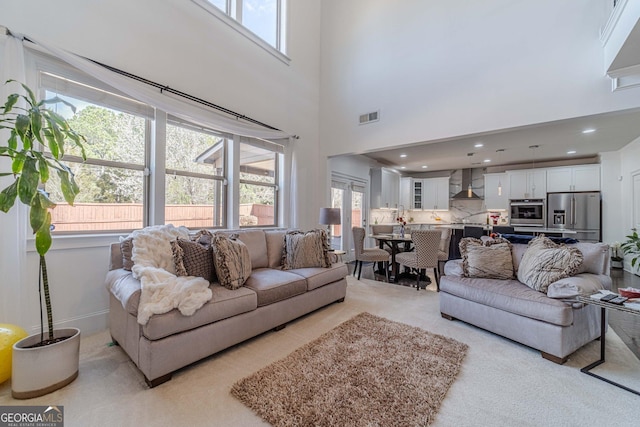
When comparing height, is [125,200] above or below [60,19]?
below

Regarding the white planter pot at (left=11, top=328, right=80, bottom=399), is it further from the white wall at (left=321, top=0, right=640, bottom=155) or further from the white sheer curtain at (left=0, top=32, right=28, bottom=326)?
the white wall at (left=321, top=0, right=640, bottom=155)

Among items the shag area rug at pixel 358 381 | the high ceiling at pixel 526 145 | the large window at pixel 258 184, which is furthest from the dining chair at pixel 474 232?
the large window at pixel 258 184

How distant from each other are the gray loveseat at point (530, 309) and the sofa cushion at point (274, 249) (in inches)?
82.0

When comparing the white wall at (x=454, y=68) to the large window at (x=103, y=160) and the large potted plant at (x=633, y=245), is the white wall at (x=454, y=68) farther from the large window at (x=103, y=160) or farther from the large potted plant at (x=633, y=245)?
the large window at (x=103, y=160)

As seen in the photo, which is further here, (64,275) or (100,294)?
(100,294)

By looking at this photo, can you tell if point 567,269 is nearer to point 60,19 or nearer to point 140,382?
point 140,382

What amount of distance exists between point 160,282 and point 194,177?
1968 millimetres

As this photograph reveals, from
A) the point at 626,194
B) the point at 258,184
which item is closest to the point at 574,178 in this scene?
the point at 626,194

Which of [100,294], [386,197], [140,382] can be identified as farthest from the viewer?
[386,197]

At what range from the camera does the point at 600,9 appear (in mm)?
3002

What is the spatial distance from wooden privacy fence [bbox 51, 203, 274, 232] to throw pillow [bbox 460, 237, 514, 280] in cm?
344

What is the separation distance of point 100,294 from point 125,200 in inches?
40.6

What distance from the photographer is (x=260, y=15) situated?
4555 mm

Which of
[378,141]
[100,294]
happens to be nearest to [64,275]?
[100,294]
